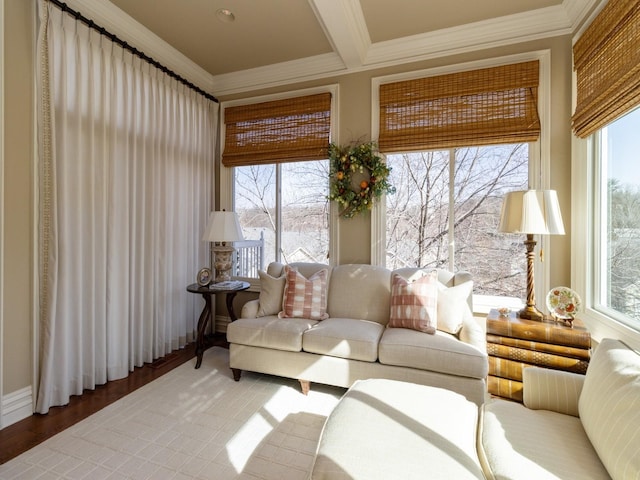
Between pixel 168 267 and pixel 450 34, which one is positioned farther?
pixel 168 267

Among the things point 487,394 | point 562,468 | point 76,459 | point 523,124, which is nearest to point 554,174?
point 523,124

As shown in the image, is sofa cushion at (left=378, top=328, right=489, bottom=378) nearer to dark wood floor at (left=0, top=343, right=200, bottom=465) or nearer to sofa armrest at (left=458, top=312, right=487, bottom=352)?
sofa armrest at (left=458, top=312, right=487, bottom=352)

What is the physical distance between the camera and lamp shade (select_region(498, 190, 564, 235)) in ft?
6.93

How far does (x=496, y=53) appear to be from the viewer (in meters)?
2.78

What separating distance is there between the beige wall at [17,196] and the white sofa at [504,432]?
2103mm

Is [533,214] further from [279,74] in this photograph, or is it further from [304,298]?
[279,74]

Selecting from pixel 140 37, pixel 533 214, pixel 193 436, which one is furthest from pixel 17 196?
pixel 533 214

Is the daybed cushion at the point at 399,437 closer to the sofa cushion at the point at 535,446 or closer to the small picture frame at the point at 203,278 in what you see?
the sofa cushion at the point at 535,446

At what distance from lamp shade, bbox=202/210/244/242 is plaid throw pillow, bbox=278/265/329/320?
707 mm

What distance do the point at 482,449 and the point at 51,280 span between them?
2655 millimetres

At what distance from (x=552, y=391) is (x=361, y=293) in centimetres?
158

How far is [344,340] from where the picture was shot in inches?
90.8

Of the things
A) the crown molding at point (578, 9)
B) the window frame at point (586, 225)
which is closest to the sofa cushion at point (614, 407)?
the window frame at point (586, 225)

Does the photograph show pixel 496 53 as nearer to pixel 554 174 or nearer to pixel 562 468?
A: pixel 554 174
